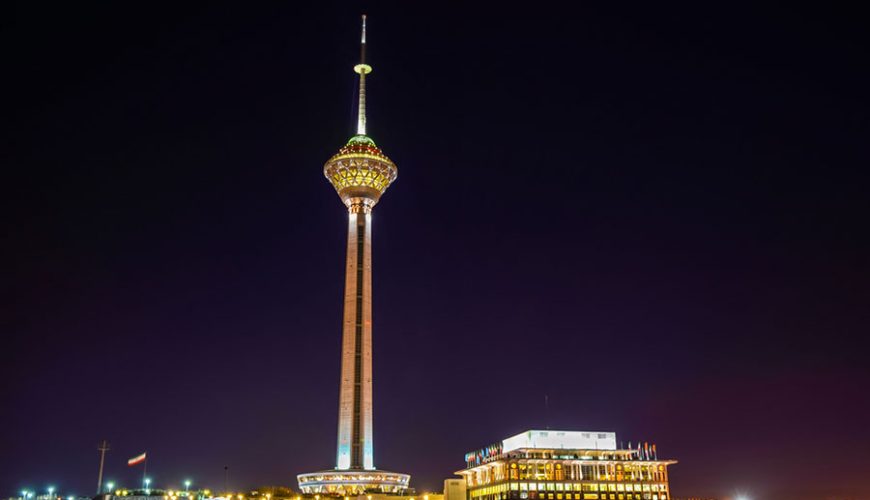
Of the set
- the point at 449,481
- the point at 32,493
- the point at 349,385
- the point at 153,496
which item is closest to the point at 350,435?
the point at 349,385

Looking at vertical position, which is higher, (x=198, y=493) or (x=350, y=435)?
(x=350, y=435)

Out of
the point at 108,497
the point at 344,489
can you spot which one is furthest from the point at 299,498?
the point at 108,497

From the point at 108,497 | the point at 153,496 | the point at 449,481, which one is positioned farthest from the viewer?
the point at 449,481

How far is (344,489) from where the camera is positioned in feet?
624

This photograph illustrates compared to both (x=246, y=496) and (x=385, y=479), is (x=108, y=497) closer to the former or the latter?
(x=246, y=496)

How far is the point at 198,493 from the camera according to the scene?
630 ft

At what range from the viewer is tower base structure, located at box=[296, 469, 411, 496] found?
190 meters

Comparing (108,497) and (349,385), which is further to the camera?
(349,385)

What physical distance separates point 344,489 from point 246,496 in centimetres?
2177

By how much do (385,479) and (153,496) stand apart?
48196 millimetres

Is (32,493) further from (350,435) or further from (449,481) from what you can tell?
(449,481)

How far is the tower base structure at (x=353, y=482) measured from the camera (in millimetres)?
189500

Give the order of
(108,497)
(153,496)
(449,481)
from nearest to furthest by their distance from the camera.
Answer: (108,497), (153,496), (449,481)

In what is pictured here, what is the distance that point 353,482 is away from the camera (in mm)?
190000
